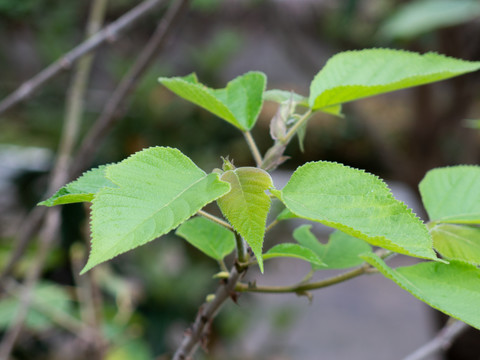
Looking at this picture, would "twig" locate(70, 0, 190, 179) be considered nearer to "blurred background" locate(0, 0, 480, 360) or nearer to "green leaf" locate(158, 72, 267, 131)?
"blurred background" locate(0, 0, 480, 360)

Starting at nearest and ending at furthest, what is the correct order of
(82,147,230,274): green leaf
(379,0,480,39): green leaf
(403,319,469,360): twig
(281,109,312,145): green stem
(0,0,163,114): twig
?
(82,147,230,274): green leaf → (281,109,312,145): green stem → (403,319,469,360): twig → (0,0,163,114): twig → (379,0,480,39): green leaf

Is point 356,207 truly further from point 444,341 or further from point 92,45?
point 92,45

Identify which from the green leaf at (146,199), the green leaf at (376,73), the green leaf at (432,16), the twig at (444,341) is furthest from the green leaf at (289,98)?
the green leaf at (432,16)

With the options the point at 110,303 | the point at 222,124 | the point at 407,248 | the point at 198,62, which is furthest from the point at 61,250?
the point at 407,248

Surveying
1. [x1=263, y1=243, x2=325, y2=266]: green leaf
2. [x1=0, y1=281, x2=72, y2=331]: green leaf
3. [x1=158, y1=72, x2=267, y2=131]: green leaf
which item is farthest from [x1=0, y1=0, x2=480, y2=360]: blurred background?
[x1=263, y1=243, x2=325, y2=266]: green leaf

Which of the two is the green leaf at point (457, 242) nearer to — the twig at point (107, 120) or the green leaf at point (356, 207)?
the green leaf at point (356, 207)

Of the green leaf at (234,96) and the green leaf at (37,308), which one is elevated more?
the green leaf at (234,96)
